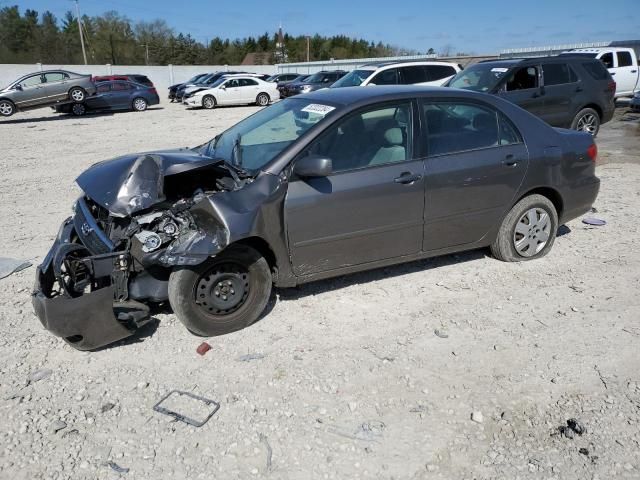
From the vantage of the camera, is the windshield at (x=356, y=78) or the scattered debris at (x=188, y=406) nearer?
the scattered debris at (x=188, y=406)

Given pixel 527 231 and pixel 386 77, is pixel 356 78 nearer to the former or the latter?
pixel 386 77

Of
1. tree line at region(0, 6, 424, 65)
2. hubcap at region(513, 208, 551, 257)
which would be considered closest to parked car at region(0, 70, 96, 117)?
hubcap at region(513, 208, 551, 257)

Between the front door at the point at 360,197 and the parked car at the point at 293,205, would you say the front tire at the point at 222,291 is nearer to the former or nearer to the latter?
the parked car at the point at 293,205

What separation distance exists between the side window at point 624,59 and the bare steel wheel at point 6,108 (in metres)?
22.5

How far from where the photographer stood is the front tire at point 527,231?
4.88 meters

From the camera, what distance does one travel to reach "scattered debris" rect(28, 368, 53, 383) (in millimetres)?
3379

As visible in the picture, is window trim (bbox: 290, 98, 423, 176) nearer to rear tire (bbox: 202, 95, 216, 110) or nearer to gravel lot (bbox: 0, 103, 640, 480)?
gravel lot (bbox: 0, 103, 640, 480)

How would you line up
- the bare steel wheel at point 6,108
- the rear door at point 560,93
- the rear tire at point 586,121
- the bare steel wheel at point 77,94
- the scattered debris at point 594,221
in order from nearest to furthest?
the scattered debris at point 594,221
the rear door at point 560,93
the rear tire at point 586,121
the bare steel wheel at point 6,108
the bare steel wheel at point 77,94

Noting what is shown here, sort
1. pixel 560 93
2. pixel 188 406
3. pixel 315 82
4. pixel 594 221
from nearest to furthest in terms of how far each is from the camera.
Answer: pixel 188 406, pixel 594 221, pixel 560 93, pixel 315 82

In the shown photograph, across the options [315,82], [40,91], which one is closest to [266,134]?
[40,91]

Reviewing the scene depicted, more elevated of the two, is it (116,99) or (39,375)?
(116,99)

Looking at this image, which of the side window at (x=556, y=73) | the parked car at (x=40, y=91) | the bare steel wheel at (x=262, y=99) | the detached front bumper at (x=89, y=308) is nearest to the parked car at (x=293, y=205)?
the detached front bumper at (x=89, y=308)

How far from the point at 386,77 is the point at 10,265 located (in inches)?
472

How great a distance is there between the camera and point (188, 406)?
312 centimetres
